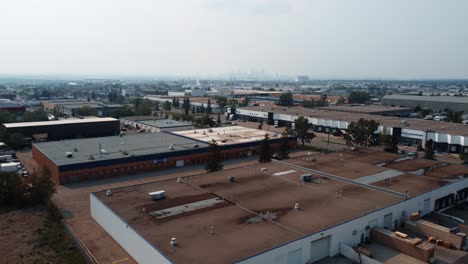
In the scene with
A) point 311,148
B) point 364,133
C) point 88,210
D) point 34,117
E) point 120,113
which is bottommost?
point 88,210

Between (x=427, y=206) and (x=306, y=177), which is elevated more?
(x=306, y=177)

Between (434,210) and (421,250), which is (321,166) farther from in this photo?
(421,250)

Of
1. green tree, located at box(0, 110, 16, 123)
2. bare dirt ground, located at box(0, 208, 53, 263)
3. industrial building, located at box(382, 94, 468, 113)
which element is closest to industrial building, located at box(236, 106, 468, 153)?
industrial building, located at box(382, 94, 468, 113)

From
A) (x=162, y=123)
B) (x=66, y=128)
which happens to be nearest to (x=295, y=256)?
(x=66, y=128)

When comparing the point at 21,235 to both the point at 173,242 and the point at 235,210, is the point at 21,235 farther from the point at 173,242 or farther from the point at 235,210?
the point at 235,210

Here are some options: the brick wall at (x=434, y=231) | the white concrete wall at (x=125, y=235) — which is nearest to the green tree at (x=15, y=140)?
the white concrete wall at (x=125, y=235)

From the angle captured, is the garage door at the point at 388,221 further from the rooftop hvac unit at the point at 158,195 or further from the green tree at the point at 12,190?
the green tree at the point at 12,190

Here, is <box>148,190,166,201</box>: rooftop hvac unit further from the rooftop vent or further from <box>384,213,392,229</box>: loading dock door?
<box>384,213,392,229</box>: loading dock door
